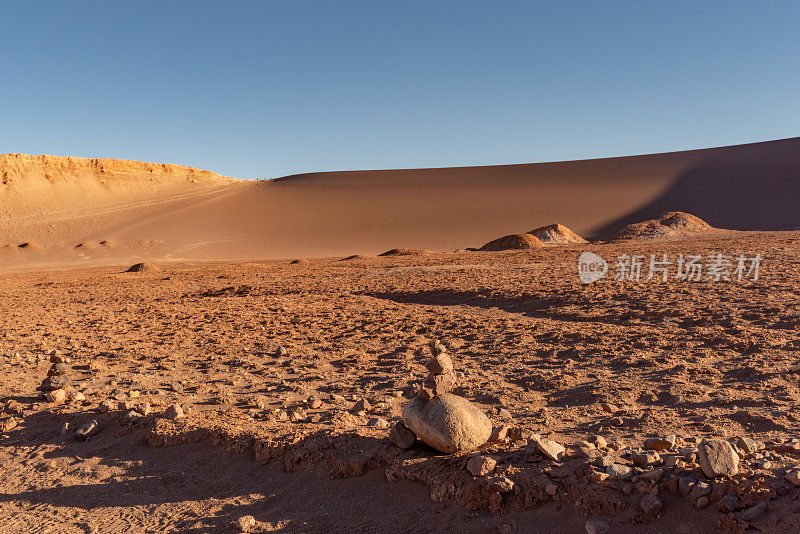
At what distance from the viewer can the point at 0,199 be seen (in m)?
48.4

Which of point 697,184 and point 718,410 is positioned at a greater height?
point 697,184

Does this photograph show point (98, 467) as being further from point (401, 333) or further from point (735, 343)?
point (735, 343)

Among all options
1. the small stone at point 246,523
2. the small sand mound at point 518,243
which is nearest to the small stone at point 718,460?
the small stone at point 246,523

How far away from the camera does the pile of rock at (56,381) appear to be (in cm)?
519

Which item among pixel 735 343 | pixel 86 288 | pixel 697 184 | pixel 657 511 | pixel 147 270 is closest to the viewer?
pixel 657 511

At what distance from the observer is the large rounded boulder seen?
3.43 m

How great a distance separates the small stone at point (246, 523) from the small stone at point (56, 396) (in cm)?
303

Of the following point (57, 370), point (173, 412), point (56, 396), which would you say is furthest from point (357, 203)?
point (173, 412)

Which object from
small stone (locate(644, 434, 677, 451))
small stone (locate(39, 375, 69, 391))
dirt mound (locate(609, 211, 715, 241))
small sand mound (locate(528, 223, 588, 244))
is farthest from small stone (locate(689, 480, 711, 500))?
small sand mound (locate(528, 223, 588, 244))

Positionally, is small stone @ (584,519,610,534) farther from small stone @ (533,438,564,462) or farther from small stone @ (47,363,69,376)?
small stone @ (47,363,69,376)

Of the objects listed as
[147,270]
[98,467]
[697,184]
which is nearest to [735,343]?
[98,467]

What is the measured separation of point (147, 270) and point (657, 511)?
21.6m

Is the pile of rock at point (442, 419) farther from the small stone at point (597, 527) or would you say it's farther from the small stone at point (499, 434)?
the small stone at point (597, 527)

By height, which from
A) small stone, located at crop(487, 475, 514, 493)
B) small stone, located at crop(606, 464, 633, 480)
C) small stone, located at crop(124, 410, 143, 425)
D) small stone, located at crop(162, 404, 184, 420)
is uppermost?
small stone, located at crop(606, 464, 633, 480)
